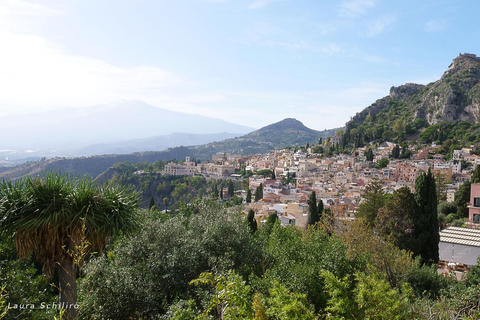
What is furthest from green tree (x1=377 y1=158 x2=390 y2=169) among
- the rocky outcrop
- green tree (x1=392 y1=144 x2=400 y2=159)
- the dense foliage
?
the rocky outcrop

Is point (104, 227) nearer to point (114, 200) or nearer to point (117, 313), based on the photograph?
point (114, 200)

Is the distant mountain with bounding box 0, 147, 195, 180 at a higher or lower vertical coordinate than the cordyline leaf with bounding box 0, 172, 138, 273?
lower

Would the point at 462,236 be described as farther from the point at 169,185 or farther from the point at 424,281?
the point at 169,185

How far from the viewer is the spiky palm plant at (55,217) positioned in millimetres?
4133

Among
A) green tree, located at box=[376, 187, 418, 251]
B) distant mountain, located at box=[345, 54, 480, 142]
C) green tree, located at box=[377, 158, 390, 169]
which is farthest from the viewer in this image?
distant mountain, located at box=[345, 54, 480, 142]

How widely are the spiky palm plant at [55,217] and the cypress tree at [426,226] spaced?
43.6 feet

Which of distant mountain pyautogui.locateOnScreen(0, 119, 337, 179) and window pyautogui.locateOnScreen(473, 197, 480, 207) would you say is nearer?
window pyautogui.locateOnScreen(473, 197, 480, 207)

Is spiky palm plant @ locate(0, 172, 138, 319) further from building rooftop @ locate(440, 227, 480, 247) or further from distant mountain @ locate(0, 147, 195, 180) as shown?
distant mountain @ locate(0, 147, 195, 180)

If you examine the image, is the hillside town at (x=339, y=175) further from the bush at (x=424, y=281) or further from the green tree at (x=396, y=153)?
the bush at (x=424, y=281)

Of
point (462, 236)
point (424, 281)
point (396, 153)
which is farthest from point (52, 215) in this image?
point (396, 153)

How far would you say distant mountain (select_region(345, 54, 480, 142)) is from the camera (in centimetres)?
6888

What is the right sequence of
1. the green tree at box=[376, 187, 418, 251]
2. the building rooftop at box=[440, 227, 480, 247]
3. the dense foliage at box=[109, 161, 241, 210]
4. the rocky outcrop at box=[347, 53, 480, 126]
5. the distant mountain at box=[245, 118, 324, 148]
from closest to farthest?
the building rooftop at box=[440, 227, 480, 247], the green tree at box=[376, 187, 418, 251], the dense foliage at box=[109, 161, 241, 210], the rocky outcrop at box=[347, 53, 480, 126], the distant mountain at box=[245, 118, 324, 148]

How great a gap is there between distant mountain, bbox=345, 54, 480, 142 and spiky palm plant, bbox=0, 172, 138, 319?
2762 inches

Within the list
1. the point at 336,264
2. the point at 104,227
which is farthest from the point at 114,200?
the point at 336,264
